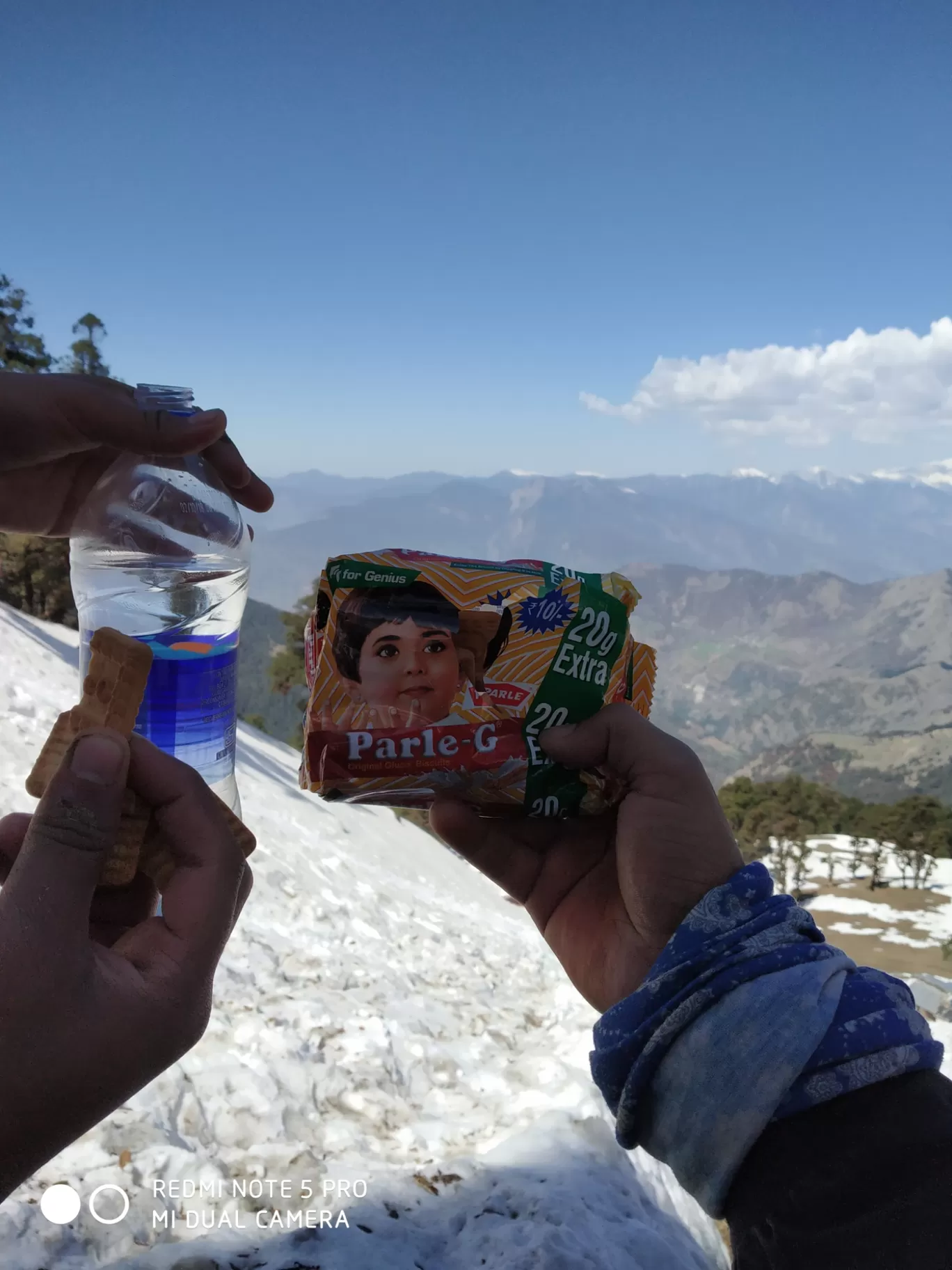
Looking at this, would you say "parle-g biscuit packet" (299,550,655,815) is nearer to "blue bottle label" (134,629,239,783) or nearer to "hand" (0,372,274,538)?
"blue bottle label" (134,629,239,783)

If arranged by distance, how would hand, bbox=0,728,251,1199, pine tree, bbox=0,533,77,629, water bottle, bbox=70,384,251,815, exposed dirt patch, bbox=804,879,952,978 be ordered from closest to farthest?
1. hand, bbox=0,728,251,1199
2. water bottle, bbox=70,384,251,815
3. pine tree, bbox=0,533,77,629
4. exposed dirt patch, bbox=804,879,952,978

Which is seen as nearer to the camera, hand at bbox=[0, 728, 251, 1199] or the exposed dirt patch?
hand at bbox=[0, 728, 251, 1199]

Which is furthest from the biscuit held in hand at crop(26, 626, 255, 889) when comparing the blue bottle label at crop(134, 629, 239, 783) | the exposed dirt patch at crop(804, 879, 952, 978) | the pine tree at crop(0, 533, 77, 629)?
the exposed dirt patch at crop(804, 879, 952, 978)

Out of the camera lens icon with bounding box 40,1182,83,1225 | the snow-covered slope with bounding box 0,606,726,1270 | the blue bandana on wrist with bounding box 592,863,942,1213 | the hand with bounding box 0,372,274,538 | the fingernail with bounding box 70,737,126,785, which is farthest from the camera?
the snow-covered slope with bounding box 0,606,726,1270

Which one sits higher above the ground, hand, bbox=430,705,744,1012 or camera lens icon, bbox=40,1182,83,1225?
hand, bbox=430,705,744,1012

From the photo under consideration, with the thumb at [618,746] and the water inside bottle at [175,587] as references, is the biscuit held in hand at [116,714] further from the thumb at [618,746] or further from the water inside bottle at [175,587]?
the thumb at [618,746]

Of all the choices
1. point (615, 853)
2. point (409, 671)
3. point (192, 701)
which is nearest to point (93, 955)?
point (192, 701)

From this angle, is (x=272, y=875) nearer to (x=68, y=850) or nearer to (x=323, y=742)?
(x=323, y=742)
